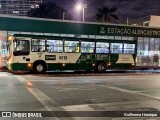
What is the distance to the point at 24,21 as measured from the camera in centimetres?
3488

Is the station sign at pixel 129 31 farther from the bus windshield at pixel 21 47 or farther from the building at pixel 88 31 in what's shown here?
the bus windshield at pixel 21 47

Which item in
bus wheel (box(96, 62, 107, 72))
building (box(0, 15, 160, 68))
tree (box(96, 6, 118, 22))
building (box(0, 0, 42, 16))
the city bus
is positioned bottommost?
bus wheel (box(96, 62, 107, 72))

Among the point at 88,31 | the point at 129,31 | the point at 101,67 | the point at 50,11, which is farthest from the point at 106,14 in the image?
the point at 101,67

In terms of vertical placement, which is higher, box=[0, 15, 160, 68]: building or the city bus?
box=[0, 15, 160, 68]: building

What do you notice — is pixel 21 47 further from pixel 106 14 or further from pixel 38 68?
pixel 106 14

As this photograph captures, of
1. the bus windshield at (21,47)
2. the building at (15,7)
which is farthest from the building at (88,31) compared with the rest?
the building at (15,7)

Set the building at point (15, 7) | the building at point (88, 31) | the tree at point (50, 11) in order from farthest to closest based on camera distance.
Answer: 1. the building at point (15, 7)
2. the tree at point (50, 11)
3. the building at point (88, 31)

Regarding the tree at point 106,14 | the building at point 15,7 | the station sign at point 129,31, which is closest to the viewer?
the station sign at point 129,31

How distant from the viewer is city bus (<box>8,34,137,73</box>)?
26.6 m

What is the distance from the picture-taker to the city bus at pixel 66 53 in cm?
2664

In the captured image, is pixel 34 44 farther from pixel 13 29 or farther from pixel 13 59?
pixel 13 29

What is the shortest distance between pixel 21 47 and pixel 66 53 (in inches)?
152

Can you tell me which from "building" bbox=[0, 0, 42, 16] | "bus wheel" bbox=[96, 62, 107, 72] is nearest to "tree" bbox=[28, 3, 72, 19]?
"building" bbox=[0, 0, 42, 16]

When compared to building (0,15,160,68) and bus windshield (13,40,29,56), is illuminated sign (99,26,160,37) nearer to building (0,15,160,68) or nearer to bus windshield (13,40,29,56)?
building (0,15,160,68)
